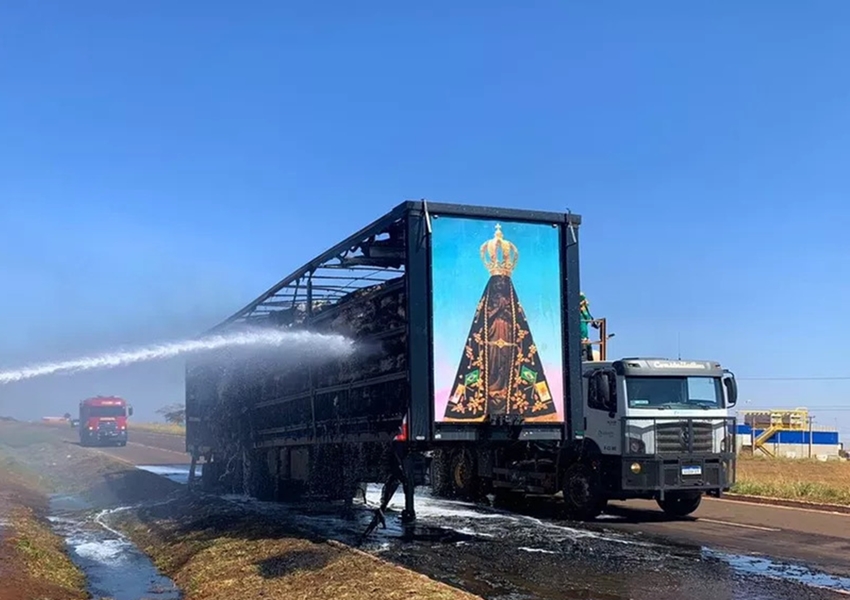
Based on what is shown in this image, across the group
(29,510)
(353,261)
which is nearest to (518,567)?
(353,261)

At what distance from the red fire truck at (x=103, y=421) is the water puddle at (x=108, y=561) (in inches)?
1207

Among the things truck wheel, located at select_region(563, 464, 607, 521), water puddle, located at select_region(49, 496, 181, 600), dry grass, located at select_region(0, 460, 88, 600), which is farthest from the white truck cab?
dry grass, located at select_region(0, 460, 88, 600)

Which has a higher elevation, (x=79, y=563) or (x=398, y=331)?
(x=398, y=331)

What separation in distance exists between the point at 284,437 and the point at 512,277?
6813mm

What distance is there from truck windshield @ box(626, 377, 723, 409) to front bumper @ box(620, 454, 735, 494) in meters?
0.93

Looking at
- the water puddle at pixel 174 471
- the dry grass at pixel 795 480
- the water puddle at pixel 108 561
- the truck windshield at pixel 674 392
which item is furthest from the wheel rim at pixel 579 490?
the water puddle at pixel 174 471

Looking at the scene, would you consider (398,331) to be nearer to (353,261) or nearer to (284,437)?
(353,261)

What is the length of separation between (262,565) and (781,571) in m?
6.36

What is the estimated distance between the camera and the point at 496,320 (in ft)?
39.8

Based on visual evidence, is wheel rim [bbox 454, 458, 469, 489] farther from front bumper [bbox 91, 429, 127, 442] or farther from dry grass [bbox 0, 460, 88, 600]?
front bumper [bbox 91, 429, 127, 442]

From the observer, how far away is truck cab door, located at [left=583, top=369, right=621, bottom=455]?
15.4 m

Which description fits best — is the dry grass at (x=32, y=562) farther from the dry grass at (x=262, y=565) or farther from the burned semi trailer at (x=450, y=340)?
→ the burned semi trailer at (x=450, y=340)

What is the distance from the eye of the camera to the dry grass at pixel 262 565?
29.5 feet

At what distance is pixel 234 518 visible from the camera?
1546cm
